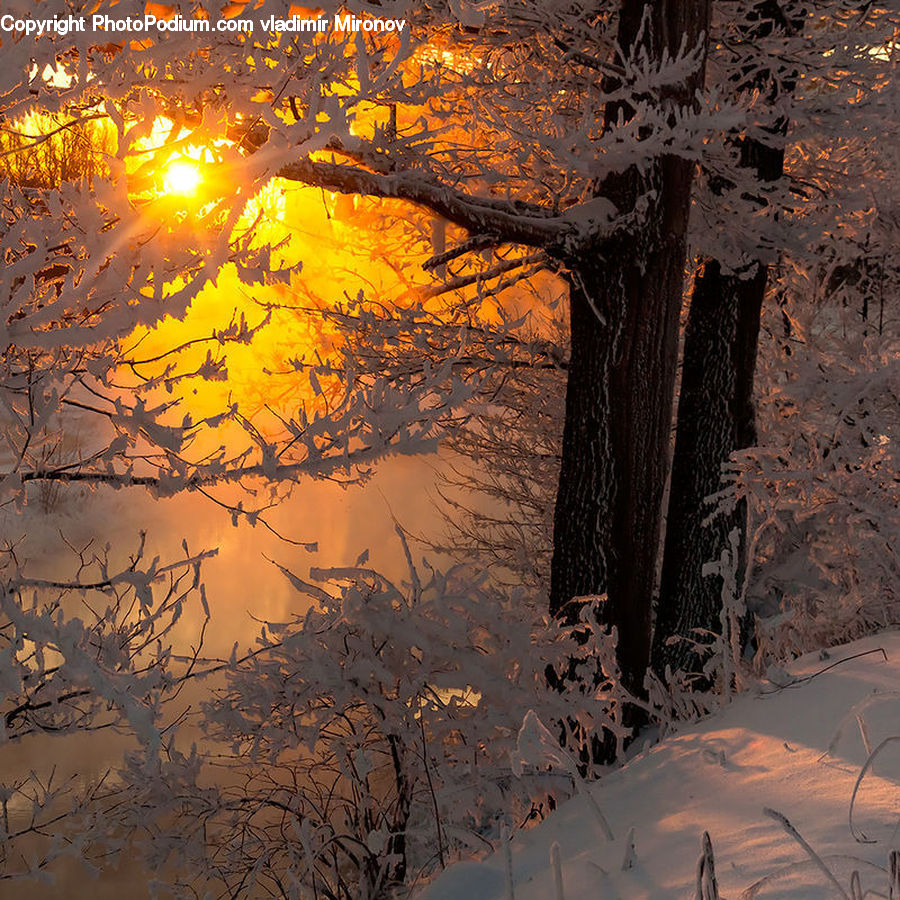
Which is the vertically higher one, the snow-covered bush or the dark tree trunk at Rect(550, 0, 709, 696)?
the dark tree trunk at Rect(550, 0, 709, 696)

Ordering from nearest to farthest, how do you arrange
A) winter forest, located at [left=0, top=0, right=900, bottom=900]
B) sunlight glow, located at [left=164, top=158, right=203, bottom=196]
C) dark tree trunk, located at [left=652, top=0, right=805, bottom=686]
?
1. winter forest, located at [left=0, top=0, right=900, bottom=900]
2. sunlight glow, located at [left=164, top=158, right=203, bottom=196]
3. dark tree trunk, located at [left=652, top=0, right=805, bottom=686]

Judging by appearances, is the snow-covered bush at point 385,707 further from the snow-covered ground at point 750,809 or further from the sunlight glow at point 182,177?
the sunlight glow at point 182,177

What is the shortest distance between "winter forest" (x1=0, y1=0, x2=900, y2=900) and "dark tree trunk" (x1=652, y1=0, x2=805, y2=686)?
0.03m

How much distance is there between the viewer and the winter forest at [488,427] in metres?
2.21

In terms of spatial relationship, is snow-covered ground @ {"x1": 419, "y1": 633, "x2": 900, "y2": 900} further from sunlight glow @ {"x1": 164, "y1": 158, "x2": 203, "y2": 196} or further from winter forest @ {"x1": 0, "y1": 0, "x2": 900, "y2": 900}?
sunlight glow @ {"x1": 164, "y1": 158, "x2": 203, "y2": 196}

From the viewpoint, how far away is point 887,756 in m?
2.15

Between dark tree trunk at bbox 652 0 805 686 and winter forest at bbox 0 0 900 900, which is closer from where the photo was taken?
winter forest at bbox 0 0 900 900

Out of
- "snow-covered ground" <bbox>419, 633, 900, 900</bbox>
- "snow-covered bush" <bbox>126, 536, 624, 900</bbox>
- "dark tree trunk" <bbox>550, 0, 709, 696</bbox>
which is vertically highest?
"dark tree trunk" <bbox>550, 0, 709, 696</bbox>

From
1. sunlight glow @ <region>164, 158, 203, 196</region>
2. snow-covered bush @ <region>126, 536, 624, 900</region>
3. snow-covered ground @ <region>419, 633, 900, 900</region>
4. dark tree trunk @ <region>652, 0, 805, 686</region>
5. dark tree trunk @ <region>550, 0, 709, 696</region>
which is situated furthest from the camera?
dark tree trunk @ <region>652, 0, 805, 686</region>

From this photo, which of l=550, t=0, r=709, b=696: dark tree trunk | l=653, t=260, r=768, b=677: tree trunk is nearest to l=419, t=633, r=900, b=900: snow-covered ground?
l=550, t=0, r=709, b=696: dark tree trunk

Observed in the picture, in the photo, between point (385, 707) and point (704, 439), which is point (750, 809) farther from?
point (704, 439)

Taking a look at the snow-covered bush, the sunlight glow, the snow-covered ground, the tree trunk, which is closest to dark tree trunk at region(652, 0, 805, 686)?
the tree trunk

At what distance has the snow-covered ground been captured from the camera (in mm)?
1768

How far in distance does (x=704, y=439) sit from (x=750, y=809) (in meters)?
5.26
